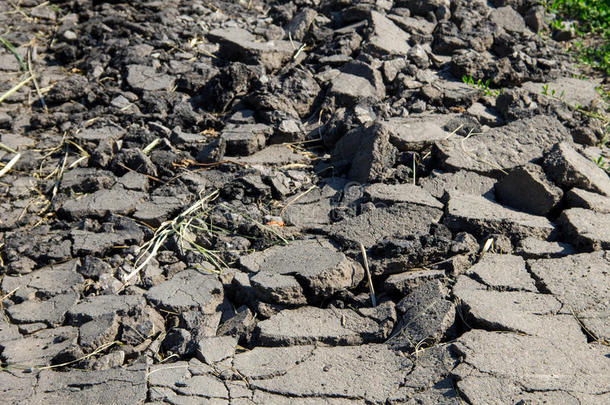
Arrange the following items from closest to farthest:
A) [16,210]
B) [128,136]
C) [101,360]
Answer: [101,360] → [16,210] → [128,136]

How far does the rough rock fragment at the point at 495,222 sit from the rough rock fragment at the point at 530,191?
0.08m

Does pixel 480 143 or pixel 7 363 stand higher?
pixel 480 143

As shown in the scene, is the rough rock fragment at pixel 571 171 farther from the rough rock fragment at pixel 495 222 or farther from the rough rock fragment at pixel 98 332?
the rough rock fragment at pixel 98 332

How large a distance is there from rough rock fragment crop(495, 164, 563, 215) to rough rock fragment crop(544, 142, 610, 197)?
66 millimetres

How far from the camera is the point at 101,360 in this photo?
2.89 meters

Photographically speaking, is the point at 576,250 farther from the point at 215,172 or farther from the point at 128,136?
the point at 128,136

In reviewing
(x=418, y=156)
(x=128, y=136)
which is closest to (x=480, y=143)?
(x=418, y=156)

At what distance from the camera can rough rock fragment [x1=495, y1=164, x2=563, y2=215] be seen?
3633mm

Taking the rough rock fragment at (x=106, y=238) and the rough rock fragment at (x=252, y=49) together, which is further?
the rough rock fragment at (x=252, y=49)

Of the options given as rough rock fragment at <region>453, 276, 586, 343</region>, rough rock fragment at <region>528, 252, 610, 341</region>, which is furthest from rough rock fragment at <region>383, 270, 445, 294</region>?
rough rock fragment at <region>528, 252, 610, 341</region>

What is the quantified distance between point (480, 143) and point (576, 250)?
967 mm

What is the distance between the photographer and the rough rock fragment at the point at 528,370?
8.42ft

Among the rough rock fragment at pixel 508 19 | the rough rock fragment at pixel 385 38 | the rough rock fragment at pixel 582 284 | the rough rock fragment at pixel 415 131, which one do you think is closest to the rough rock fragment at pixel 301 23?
the rough rock fragment at pixel 385 38

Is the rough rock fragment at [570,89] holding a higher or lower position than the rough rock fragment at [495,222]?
higher
